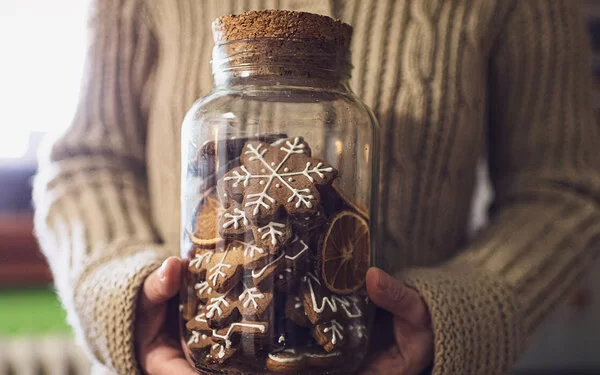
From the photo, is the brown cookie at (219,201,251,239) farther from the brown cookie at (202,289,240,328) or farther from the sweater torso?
the sweater torso

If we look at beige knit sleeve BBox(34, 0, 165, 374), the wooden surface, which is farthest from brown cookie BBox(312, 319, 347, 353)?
the wooden surface

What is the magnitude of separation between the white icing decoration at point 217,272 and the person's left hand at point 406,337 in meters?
0.12

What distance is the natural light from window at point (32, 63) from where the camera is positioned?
5.38 feet

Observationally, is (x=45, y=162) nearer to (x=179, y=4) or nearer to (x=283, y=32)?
(x=179, y=4)

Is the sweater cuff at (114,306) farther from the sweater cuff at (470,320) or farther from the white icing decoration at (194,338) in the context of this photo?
the sweater cuff at (470,320)

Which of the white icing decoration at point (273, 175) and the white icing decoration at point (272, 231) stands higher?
the white icing decoration at point (273, 175)

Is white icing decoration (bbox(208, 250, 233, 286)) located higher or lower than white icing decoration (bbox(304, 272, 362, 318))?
higher

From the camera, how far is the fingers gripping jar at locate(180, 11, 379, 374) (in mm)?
420

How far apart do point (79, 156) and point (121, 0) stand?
0.59ft

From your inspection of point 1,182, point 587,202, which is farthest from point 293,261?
point 1,182

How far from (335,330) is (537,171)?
369mm

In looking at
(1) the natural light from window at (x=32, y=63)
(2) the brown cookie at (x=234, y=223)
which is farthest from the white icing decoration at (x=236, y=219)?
(1) the natural light from window at (x=32, y=63)

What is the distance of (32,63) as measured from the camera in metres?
1.66

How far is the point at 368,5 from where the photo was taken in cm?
59
